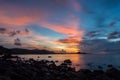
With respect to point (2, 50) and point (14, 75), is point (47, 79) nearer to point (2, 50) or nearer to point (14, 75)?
point (14, 75)

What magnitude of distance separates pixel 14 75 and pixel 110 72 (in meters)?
15.3

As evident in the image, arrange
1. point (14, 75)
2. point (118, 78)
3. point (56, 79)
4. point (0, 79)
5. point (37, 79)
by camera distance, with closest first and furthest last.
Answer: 1. point (0, 79)
2. point (14, 75)
3. point (37, 79)
4. point (56, 79)
5. point (118, 78)

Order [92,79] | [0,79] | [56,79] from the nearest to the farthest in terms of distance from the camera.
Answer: [0,79] < [56,79] < [92,79]

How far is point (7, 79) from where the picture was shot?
16.8m

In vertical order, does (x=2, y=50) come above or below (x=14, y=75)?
above

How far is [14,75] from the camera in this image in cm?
1972

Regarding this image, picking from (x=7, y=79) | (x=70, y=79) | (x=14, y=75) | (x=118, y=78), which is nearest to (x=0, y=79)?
(x=7, y=79)

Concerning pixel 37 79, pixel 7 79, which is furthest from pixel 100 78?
pixel 7 79

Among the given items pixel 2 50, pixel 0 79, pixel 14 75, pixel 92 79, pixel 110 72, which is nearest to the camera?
pixel 0 79

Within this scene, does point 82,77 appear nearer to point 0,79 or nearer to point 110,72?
point 110,72

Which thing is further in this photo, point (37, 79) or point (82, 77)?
point (82, 77)

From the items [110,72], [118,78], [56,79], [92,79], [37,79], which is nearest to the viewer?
[37,79]

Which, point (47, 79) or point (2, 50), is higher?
point (2, 50)

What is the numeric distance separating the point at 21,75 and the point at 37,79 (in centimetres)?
174
